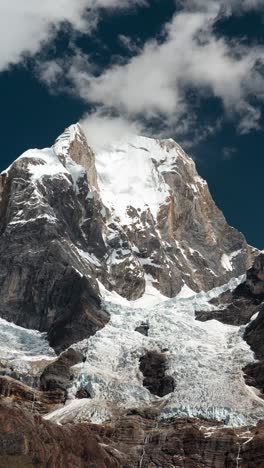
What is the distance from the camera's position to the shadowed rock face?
15650 centimetres

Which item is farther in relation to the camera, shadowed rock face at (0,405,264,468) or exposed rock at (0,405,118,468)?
shadowed rock face at (0,405,264,468)

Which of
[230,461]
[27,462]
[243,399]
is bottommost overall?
[27,462]

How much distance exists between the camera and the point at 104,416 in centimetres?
19075

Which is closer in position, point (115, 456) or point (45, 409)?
point (115, 456)

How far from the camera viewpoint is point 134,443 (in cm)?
18112

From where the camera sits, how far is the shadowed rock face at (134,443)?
15650 centimetres

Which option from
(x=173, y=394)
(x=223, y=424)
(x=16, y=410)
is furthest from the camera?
(x=173, y=394)

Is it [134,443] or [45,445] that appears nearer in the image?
[45,445]

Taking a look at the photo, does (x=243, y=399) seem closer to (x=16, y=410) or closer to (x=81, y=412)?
(x=81, y=412)

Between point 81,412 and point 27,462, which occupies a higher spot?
point 81,412

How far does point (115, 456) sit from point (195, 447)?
1338 centimetres

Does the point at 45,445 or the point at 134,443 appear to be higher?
the point at 134,443

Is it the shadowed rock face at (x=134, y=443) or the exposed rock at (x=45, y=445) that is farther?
the shadowed rock face at (x=134, y=443)

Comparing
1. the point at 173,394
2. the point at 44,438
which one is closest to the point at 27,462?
the point at 44,438
